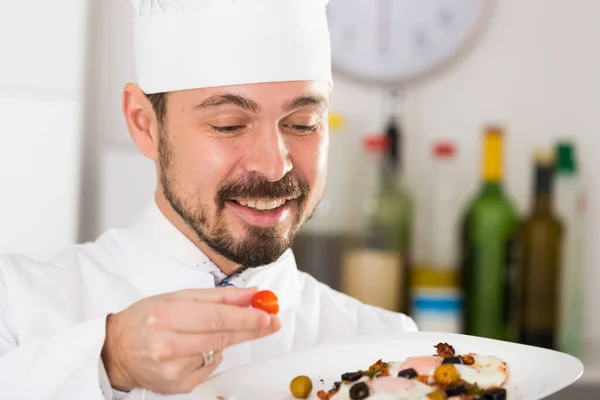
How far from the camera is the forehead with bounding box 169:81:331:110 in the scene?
104cm

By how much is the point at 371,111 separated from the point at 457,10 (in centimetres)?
30

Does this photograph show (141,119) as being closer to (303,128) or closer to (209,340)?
(303,128)

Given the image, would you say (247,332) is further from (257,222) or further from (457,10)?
(457,10)

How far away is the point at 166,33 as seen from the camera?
111cm

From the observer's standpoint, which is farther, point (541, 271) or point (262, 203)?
point (541, 271)

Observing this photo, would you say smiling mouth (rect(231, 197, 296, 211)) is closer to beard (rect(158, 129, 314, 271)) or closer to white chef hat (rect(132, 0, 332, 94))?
beard (rect(158, 129, 314, 271))

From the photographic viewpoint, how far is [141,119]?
117 cm

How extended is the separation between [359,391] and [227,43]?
459 millimetres

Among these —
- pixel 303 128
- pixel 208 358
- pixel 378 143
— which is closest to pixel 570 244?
pixel 378 143

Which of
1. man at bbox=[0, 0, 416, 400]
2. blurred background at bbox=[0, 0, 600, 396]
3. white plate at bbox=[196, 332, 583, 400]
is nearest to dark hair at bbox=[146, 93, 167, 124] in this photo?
man at bbox=[0, 0, 416, 400]

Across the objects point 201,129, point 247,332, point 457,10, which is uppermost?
point 457,10

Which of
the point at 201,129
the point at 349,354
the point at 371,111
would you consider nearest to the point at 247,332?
the point at 349,354

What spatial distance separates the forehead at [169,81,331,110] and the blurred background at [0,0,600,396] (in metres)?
0.78

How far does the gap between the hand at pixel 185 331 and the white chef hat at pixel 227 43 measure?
0.36 m
